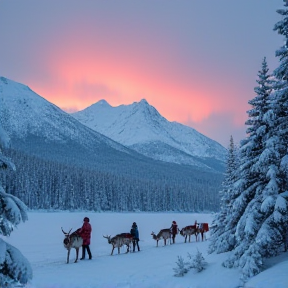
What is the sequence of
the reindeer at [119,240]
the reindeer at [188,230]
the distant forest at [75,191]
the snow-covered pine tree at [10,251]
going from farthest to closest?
1. the distant forest at [75,191]
2. the reindeer at [188,230]
3. the reindeer at [119,240]
4. the snow-covered pine tree at [10,251]

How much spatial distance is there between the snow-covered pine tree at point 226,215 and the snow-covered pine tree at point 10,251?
10.6 m

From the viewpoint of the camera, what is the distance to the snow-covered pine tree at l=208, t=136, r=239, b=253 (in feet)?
53.4

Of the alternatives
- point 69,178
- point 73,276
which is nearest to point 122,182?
point 69,178

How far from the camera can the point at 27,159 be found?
10894 centimetres

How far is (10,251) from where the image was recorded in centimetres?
714

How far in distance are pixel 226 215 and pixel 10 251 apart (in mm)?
15146

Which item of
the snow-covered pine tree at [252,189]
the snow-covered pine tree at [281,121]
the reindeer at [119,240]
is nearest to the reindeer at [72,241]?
the reindeer at [119,240]

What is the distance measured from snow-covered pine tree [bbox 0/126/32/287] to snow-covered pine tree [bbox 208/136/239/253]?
10.6 m

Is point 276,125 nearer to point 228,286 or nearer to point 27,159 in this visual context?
point 228,286

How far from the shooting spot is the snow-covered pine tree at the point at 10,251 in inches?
275

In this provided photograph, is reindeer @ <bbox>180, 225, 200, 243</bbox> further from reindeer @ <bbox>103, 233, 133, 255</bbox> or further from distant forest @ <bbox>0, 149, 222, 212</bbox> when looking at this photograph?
distant forest @ <bbox>0, 149, 222, 212</bbox>

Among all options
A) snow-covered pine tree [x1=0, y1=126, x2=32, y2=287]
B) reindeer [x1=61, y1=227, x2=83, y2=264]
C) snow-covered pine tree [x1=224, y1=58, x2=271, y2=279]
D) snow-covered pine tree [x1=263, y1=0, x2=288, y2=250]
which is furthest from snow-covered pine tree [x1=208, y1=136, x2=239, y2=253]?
snow-covered pine tree [x1=0, y1=126, x2=32, y2=287]

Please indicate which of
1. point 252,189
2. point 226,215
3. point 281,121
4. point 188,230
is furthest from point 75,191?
point 281,121

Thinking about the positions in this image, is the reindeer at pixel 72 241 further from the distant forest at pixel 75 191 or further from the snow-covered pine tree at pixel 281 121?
the distant forest at pixel 75 191
